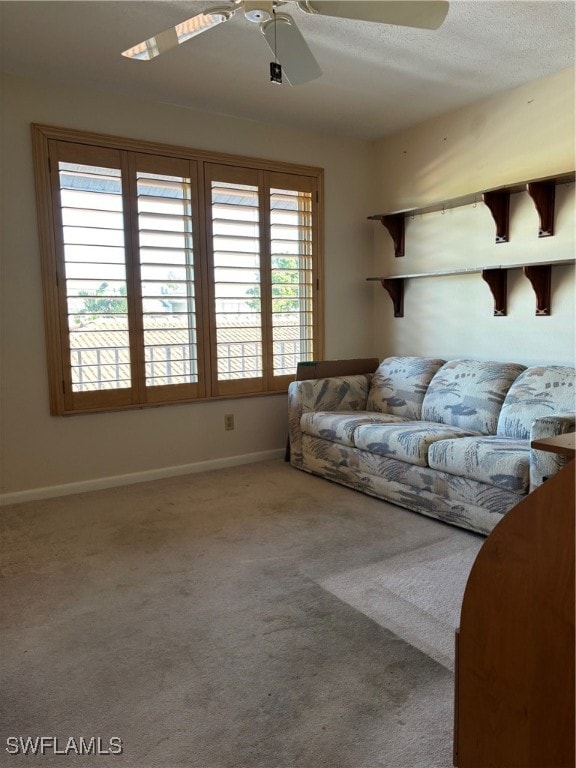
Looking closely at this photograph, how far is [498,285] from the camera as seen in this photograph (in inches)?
145

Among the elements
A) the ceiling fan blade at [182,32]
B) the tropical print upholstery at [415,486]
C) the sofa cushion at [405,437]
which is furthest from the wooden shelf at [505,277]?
the ceiling fan blade at [182,32]

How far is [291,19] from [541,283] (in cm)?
211

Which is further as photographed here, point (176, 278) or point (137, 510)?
point (176, 278)

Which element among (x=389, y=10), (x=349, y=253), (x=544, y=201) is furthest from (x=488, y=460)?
(x=349, y=253)

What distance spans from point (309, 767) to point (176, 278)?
3.06 metres

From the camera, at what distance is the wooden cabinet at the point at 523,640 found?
1002 mm

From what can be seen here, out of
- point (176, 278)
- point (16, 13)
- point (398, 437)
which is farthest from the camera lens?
point (176, 278)

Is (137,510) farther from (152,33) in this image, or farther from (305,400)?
(152,33)

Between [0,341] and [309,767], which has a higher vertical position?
[0,341]

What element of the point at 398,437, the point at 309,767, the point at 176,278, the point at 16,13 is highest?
the point at 16,13

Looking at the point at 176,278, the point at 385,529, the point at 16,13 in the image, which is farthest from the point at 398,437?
the point at 16,13

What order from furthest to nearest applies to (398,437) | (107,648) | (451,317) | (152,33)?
(451,317), (398,437), (152,33), (107,648)

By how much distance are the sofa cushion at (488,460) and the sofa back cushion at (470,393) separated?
0.89ft

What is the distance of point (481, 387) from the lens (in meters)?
3.41
